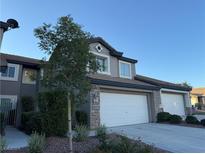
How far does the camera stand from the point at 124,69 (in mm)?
20844

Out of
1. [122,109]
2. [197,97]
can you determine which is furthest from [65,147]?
[197,97]

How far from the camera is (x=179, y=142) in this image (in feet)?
34.4

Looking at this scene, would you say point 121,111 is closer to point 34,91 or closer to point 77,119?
point 77,119

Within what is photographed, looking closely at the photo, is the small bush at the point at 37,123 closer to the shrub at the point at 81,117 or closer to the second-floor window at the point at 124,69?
the shrub at the point at 81,117

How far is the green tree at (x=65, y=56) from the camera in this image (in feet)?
27.5

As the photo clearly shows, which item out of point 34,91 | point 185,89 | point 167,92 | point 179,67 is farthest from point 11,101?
point 179,67

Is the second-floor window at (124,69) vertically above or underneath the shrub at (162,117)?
above

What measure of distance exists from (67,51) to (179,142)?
23.6 feet

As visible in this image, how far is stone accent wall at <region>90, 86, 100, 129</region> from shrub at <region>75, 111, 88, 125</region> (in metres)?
0.39

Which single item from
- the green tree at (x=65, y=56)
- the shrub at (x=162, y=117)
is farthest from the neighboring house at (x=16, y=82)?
the shrub at (x=162, y=117)

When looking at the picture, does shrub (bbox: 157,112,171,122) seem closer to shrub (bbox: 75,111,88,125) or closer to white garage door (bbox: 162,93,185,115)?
white garage door (bbox: 162,93,185,115)

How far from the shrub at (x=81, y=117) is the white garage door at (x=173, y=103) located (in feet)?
32.1

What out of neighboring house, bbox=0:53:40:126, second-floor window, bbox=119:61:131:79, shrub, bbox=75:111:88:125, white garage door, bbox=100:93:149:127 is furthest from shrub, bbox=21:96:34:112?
second-floor window, bbox=119:61:131:79

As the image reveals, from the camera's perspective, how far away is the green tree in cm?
839
